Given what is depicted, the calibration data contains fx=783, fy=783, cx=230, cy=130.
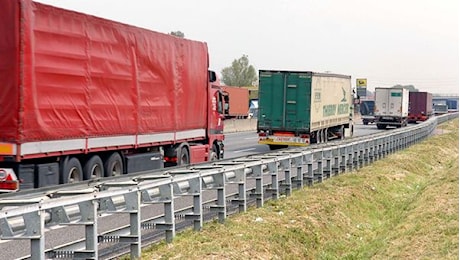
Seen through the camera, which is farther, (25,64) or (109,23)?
(109,23)

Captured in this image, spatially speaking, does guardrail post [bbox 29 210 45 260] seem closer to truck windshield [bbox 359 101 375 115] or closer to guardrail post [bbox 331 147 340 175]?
guardrail post [bbox 331 147 340 175]

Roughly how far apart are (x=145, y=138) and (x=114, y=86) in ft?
7.68

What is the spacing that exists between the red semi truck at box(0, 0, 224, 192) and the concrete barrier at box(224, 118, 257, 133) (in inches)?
1376

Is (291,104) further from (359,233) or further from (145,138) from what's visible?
(359,233)

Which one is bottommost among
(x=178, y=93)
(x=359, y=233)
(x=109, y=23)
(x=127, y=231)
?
(x=359, y=233)

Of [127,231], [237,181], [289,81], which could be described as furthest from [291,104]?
[127,231]

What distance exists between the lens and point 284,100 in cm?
3562

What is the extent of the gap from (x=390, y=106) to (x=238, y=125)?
14.9 meters

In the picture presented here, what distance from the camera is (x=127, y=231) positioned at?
8.91 m

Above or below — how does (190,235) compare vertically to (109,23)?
below

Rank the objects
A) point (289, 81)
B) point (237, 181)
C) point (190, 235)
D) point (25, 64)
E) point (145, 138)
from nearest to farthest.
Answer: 1. point (190, 235)
2. point (237, 181)
3. point (25, 64)
4. point (145, 138)
5. point (289, 81)

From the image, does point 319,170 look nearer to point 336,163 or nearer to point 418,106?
point 336,163

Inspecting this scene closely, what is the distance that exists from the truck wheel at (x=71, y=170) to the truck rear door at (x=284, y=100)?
19475mm

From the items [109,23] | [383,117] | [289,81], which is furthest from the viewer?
[383,117]
